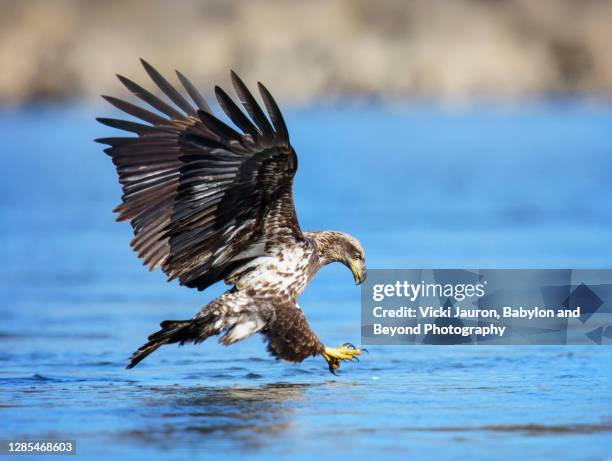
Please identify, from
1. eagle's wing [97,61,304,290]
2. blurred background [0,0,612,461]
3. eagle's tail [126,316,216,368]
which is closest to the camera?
blurred background [0,0,612,461]


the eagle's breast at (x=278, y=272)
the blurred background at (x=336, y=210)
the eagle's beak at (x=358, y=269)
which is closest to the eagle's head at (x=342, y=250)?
the eagle's beak at (x=358, y=269)

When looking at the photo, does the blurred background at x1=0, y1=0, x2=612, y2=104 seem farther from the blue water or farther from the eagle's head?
the eagle's head

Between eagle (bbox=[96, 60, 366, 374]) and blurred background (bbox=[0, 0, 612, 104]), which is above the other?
blurred background (bbox=[0, 0, 612, 104])

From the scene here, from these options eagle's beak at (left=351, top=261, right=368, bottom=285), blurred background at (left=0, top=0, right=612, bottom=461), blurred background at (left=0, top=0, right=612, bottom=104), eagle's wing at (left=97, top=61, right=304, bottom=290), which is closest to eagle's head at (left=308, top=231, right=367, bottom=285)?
eagle's beak at (left=351, top=261, right=368, bottom=285)

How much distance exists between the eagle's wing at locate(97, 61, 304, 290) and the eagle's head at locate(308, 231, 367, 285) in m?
0.44

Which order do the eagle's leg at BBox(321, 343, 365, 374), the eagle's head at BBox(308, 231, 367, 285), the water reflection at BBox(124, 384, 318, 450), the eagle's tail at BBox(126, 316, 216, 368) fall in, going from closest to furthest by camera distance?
the water reflection at BBox(124, 384, 318, 450), the eagle's tail at BBox(126, 316, 216, 368), the eagle's leg at BBox(321, 343, 365, 374), the eagle's head at BBox(308, 231, 367, 285)

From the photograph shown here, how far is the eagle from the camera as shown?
840cm

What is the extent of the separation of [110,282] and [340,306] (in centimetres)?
269

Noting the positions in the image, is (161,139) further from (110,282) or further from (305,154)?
(305,154)

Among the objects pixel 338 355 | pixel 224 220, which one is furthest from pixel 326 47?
pixel 224 220

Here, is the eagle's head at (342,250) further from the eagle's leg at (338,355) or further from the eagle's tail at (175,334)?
the eagle's tail at (175,334)

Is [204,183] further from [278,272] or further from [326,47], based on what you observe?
[326,47]

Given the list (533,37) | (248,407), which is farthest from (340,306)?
(533,37)

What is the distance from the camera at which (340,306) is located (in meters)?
12.1
